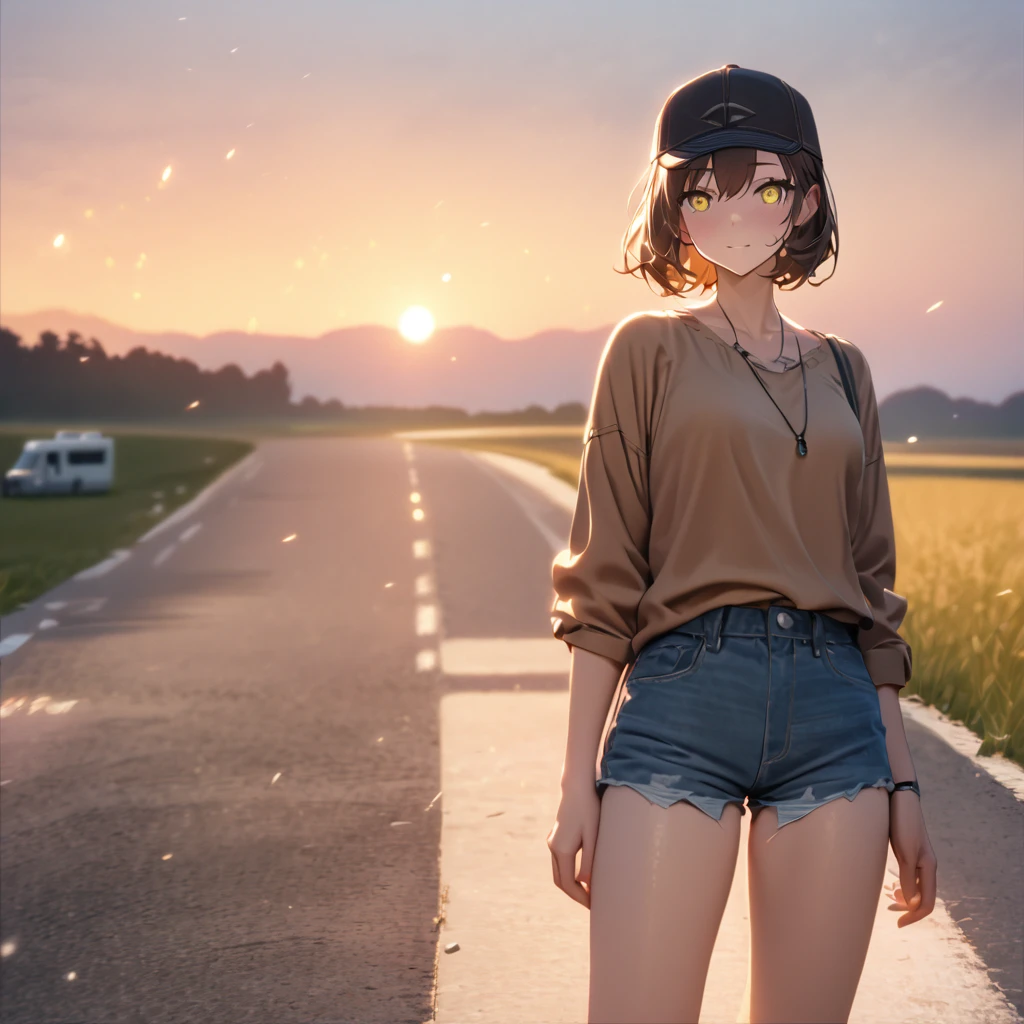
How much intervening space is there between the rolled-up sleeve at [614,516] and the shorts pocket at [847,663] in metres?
0.31

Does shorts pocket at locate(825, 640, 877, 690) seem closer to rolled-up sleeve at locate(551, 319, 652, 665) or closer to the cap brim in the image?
rolled-up sleeve at locate(551, 319, 652, 665)

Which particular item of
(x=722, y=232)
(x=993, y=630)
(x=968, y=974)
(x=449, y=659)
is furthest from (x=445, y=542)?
(x=722, y=232)

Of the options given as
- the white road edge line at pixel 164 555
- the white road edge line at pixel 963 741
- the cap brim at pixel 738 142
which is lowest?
the white road edge line at pixel 164 555

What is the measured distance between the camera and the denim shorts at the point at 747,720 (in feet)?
6.34

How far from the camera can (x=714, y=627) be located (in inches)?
80.0

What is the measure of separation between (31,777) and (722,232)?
499 cm

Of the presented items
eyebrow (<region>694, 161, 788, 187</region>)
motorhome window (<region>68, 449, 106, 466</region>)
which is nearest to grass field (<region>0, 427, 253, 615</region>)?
motorhome window (<region>68, 449, 106, 466</region>)

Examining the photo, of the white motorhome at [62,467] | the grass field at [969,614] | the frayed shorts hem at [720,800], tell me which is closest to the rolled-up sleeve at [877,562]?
the frayed shorts hem at [720,800]

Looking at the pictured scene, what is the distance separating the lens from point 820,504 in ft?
6.97

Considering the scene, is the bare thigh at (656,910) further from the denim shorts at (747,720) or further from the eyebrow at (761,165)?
the eyebrow at (761,165)

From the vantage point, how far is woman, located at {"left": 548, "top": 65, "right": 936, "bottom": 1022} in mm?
1886

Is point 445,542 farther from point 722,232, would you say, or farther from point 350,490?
point 722,232

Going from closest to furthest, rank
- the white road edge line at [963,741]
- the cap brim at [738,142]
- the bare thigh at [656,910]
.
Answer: the bare thigh at [656,910] < the cap brim at [738,142] < the white road edge line at [963,741]

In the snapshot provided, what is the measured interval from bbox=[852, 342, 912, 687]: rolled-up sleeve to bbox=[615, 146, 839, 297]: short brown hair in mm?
214
